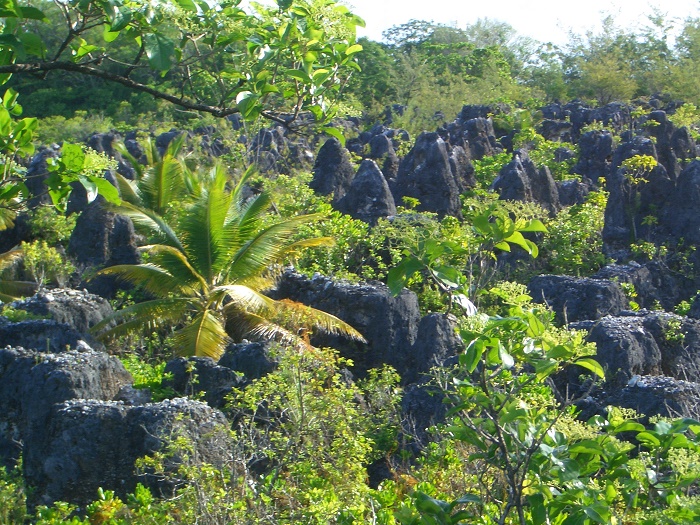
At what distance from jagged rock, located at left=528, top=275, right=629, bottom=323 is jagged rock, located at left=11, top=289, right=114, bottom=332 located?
5.57m

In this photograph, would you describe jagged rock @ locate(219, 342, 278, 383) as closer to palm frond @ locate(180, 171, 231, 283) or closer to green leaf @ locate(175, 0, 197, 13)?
palm frond @ locate(180, 171, 231, 283)

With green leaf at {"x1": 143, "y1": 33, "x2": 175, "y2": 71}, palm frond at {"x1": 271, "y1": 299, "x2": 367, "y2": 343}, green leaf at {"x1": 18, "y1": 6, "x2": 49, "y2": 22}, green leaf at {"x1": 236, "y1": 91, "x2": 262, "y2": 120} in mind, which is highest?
green leaf at {"x1": 18, "y1": 6, "x2": 49, "y2": 22}

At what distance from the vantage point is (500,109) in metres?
28.3

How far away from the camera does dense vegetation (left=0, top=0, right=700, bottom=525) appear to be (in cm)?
307

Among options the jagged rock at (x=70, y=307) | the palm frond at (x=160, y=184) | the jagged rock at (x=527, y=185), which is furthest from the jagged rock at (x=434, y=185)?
the jagged rock at (x=70, y=307)

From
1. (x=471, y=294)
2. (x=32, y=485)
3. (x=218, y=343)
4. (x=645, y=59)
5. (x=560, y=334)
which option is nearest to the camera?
(x=560, y=334)

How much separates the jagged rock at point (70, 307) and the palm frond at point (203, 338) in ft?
3.56

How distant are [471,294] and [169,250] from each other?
347 inches

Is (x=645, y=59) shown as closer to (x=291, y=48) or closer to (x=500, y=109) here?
(x=500, y=109)

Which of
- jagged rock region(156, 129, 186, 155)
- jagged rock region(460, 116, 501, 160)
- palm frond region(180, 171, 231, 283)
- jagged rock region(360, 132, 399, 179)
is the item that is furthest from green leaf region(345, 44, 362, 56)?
jagged rock region(156, 129, 186, 155)

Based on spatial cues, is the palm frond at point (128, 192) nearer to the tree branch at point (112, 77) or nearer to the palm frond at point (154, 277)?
the palm frond at point (154, 277)

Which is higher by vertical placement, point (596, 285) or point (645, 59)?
point (645, 59)

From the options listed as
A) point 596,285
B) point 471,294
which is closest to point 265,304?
point 596,285

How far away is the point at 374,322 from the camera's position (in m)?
11.9
